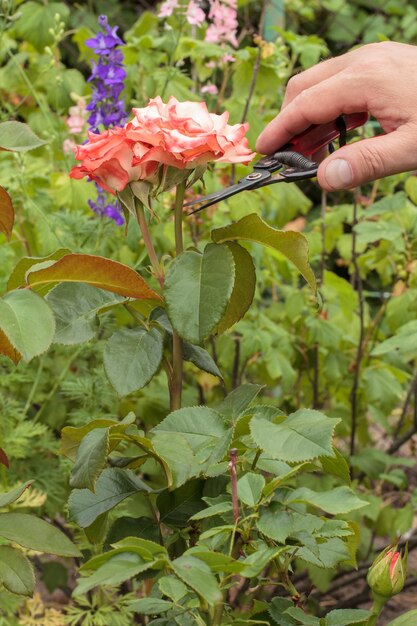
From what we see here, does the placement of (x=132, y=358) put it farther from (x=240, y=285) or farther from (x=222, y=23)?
(x=222, y=23)

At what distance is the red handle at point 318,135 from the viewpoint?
3.77ft

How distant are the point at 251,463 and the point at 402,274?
1.22 meters

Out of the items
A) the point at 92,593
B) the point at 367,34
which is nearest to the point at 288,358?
the point at 92,593

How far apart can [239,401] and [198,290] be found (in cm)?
13

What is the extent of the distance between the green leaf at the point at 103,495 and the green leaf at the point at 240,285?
0.17 metres

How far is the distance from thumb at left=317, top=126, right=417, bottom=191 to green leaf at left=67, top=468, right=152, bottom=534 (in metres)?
0.37

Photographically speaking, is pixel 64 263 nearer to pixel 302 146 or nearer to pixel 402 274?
pixel 302 146

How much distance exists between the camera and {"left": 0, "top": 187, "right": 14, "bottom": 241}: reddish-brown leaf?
907mm

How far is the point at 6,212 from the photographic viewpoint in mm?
918

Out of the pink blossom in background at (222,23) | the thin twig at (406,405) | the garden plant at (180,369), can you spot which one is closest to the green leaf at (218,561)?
the garden plant at (180,369)

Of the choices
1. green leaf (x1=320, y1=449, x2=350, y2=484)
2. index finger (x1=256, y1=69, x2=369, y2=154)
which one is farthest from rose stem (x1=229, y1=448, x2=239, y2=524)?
index finger (x1=256, y1=69, x2=369, y2=154)

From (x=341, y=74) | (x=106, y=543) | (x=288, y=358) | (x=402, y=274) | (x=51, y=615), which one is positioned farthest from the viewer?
(x=288, y=358)

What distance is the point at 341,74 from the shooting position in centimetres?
105

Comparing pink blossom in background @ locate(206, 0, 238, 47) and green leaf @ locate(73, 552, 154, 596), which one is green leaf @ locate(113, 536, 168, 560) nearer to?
green leaf @ locate(73, 552, 154, 596)
